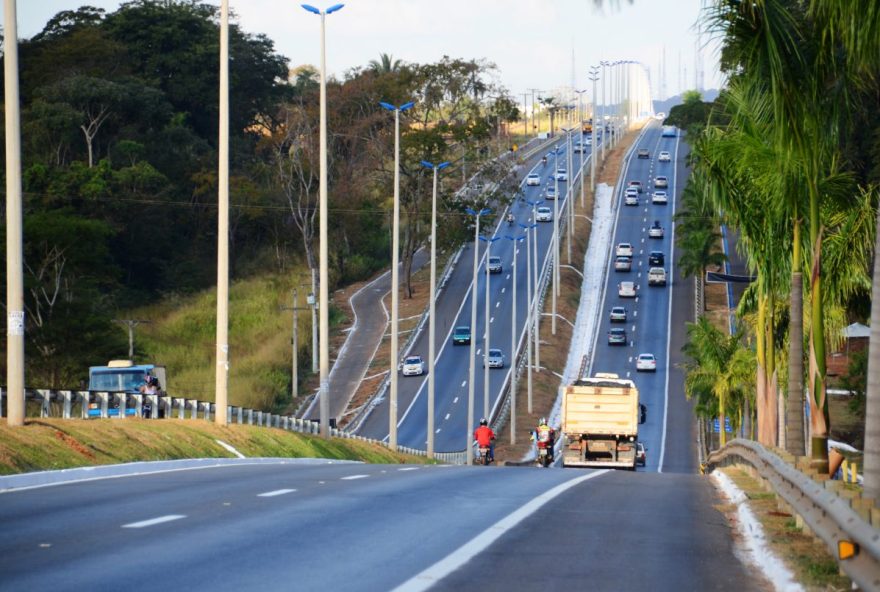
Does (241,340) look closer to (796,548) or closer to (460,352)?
(460,352)

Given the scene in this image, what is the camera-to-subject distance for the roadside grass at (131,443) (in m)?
22.8

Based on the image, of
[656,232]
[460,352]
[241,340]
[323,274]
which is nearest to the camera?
[323,274]

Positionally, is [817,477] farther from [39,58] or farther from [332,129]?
[39,58]

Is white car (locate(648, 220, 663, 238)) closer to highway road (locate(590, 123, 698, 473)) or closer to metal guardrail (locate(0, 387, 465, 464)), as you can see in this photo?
highway road (locate(590, 123, 698, 473))

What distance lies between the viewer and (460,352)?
100938mm

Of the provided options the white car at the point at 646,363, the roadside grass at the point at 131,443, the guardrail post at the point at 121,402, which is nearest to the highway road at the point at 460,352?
the white car at the point at 646,363

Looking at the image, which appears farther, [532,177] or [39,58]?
[532,177]

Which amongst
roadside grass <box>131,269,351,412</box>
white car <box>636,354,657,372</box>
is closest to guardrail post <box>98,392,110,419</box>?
roadside grass <box>131,269,351,412</box>

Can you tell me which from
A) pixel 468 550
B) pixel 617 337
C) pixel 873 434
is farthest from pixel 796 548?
pixel 617 337

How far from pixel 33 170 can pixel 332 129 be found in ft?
78.7

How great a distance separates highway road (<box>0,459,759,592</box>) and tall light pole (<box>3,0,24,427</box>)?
3.70 meters

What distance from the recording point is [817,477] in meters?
15.3

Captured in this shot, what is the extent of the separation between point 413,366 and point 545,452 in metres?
41.4

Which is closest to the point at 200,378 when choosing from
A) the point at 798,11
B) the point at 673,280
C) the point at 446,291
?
the point at 446,291
